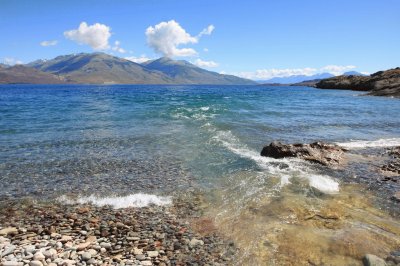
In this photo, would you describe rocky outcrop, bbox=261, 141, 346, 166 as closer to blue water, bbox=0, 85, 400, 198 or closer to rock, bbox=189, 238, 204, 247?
blue water, bbox=0, 85, 400, 198

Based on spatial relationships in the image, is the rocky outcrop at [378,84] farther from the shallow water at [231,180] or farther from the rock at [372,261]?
the rock at [372,261]

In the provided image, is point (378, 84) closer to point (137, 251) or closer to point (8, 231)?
point (137, 251)

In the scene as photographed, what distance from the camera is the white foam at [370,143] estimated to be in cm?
2547

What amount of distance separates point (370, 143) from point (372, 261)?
65.5 feet

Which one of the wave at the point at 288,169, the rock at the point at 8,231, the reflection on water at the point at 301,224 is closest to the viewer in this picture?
the reflection on water at the point at 301,224

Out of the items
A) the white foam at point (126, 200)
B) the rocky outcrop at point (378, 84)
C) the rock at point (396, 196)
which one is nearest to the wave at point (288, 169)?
the rock at point (396, 196)

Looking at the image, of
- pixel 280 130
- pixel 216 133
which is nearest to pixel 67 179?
pixel 216 133

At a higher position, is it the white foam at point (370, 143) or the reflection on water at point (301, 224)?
the white foam at point (370, 143)

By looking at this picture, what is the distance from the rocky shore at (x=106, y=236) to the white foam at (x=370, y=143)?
1758 centimetres

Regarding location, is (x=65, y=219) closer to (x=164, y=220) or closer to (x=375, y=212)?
(x=164, y=220)

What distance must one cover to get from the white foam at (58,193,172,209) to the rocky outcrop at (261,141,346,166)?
32.0 feet

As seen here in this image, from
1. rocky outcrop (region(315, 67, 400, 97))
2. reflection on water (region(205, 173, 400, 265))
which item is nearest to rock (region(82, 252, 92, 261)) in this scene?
reflection on water (region(205, 173, 400, 265))

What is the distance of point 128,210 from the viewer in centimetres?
1309

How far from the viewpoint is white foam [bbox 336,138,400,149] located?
2547 cm
